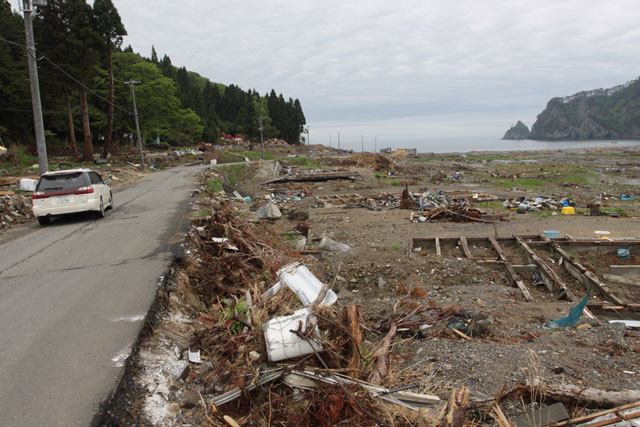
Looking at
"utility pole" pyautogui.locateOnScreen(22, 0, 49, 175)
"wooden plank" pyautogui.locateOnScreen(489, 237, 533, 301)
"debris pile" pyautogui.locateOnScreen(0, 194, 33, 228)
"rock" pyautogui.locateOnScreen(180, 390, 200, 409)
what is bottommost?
"wooden plank" pyautogui.locateOnScreen(489, 237, 533, 301)

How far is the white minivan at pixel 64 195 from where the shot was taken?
36.6ft

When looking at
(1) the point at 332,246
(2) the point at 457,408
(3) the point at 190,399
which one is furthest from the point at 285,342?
(1) the point at 332,246

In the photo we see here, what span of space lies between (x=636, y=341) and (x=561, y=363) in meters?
1.88

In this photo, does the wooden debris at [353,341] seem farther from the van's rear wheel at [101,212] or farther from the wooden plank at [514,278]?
the van's rear wheel at [101,212]

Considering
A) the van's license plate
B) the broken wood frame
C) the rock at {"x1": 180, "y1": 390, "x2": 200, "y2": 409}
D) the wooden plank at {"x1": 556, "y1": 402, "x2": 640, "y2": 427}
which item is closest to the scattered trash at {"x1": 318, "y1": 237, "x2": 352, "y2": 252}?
the broken wood frame

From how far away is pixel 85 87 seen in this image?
29.6 metres

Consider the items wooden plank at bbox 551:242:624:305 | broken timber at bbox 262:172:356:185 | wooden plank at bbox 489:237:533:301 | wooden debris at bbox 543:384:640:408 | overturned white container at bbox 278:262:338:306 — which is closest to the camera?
wooden debris at bbox 543:384:640:408

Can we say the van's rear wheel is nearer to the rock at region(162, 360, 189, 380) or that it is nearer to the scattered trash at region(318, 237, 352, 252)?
the scattered trash at region(318, 237, 352, 252)

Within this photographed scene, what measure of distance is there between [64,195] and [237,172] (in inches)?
1083

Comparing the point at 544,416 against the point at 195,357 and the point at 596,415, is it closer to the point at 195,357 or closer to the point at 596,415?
the point at 596,415

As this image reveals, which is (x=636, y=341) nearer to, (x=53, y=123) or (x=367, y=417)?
(x=367, y=417)

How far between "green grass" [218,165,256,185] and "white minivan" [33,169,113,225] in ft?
74.4

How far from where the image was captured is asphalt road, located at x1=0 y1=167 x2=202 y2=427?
137 inches

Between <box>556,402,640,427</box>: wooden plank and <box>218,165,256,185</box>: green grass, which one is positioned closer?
<box>556,402,640,427</box>: wooden plank
